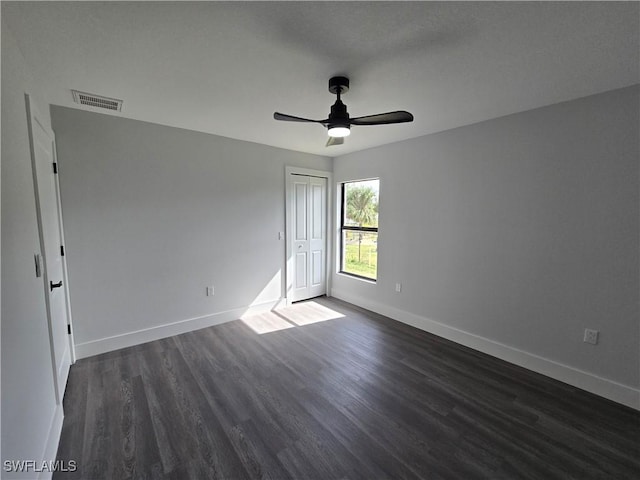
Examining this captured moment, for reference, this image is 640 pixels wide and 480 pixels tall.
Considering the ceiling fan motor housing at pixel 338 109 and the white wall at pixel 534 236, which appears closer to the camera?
the ceiling fan motor housing at pixel 338 109

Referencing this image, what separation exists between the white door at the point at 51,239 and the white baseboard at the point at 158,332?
8.3 inches

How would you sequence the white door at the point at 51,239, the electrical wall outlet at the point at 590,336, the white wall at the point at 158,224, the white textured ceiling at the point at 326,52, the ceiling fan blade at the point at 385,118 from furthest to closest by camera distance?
the white wall at the point at 158,224 → the electrical wall outlet at the point at 590,336 → the ceiling fan blade at the point at 385,118 → the white door at the point at 51,239 → the white textured ceiling at the point at 326,52

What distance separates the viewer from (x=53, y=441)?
1.65 meters

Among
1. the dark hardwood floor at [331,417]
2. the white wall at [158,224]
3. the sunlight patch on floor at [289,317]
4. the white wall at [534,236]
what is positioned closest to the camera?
the dark hardwood floor at [331,417]

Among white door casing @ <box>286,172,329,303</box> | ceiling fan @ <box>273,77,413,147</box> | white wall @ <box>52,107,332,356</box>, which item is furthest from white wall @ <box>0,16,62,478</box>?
white door casing @ <box>286,172,329,303</box>

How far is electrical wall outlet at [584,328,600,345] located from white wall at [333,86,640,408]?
5 cm

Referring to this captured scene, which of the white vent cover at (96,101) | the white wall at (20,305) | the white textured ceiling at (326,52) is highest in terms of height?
the white textured ceiling at (326,52)

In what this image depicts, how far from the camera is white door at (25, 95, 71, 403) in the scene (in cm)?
180

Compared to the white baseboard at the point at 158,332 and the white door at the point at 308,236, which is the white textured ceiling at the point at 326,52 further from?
the white baseboard at the point at 158,332

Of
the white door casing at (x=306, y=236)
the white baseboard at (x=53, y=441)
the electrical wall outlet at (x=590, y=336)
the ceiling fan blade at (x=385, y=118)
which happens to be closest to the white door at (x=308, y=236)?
the white door casing at (x=306, y=236)

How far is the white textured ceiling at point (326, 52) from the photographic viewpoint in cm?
137

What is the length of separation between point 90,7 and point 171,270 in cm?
251

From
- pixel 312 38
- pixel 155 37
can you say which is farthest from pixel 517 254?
pixel 155 37
